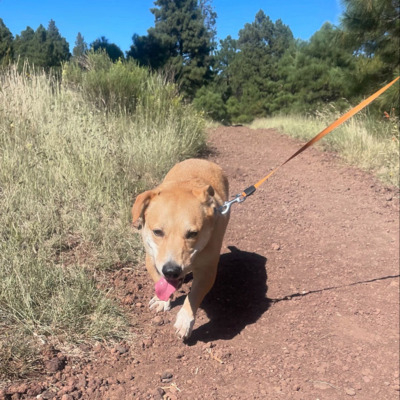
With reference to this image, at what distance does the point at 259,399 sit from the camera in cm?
243

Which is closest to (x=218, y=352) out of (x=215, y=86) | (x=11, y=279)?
(x=11, y=279)

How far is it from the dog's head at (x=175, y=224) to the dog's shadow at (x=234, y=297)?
2.47ft

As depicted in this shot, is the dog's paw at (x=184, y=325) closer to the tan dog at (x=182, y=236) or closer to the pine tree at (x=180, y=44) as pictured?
the tan dog at (x=182, y=236)

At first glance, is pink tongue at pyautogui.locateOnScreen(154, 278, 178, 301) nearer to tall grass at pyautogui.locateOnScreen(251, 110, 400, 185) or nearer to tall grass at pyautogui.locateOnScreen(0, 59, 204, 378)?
tall grass at pyautogui.locateOnScreen(0, 59, 204, 378)

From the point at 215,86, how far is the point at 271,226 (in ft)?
86.9

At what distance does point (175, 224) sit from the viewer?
103 inches

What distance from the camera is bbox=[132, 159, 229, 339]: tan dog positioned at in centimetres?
254

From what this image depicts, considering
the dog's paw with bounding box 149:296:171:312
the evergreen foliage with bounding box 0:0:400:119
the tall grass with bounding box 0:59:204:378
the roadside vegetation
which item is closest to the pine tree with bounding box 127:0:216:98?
the evergreen foliage with bounding box 0:0:400:119

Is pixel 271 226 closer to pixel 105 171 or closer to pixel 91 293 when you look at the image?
pixel 105 171

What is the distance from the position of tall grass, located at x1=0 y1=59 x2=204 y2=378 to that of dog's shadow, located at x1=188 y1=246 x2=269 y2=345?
77cm

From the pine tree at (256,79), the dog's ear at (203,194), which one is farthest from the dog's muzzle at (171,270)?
the pine tree at (256,79)

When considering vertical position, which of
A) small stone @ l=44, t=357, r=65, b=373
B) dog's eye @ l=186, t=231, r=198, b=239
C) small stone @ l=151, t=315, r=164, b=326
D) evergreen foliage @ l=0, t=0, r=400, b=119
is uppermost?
evergreen foliage @ l=0, t=0, r=400, b=119

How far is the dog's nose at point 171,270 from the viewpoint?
243cm

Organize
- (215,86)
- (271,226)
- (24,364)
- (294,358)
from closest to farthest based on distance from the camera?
1. (24,364)
2. (294,358)
3. (271,226)
4. (215,86)
